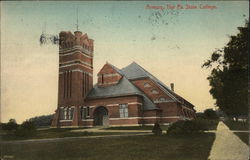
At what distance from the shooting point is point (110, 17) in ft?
44.1

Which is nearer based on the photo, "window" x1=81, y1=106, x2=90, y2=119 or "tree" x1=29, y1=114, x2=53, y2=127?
"tree" x1=29, y1=114, x2=53, y2=127

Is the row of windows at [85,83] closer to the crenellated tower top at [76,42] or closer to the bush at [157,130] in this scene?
the crenellated tower top at [76,42]

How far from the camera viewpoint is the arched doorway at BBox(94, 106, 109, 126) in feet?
51.7

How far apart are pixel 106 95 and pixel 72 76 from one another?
2.54 metres

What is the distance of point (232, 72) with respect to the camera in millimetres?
12844

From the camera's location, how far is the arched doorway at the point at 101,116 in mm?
15758

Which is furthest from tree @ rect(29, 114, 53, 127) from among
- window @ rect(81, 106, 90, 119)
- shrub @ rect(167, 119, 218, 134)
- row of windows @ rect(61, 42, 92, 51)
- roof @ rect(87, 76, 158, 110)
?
shrub @ rect(167, 119, 218, 134)

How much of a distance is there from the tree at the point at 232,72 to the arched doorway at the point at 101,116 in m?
6.38

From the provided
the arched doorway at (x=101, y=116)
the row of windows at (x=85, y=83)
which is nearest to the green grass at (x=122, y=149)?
the arched doorway at (x=101, y=116)

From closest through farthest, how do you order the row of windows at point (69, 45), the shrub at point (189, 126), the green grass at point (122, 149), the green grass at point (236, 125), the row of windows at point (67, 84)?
the green grass at point (122, 149)
the shrub at point (189, 126)
the row of windows at point (69, 45)
the row of windows at point (67, 84)
the green grass at point (236, 125)

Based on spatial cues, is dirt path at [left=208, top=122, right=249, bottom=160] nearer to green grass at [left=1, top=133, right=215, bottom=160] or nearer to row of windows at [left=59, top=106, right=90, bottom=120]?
green grass at [left=1, top=133, right=215, bottom=160]

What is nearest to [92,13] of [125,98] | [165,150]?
[125,98]

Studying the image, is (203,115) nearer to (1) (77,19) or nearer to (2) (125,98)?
(2) (125,98)

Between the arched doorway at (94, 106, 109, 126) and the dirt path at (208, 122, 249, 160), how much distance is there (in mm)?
6451
